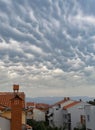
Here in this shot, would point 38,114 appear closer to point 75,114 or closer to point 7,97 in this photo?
point 75,114

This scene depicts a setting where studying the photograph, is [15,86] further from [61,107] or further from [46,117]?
[46,117]

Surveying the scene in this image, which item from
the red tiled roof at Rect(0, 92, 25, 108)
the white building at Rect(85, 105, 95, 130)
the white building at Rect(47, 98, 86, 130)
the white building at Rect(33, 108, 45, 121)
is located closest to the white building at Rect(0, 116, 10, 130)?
the red tiled roof at Rect(0, 92, 25, 108)

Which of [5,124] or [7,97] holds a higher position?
[7,97]

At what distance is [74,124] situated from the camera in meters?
77.6

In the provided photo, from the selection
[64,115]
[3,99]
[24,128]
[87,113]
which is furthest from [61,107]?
[24,128]

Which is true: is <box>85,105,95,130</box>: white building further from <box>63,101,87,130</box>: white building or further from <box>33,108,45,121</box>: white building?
<box>33,108,45,121</box>: white building

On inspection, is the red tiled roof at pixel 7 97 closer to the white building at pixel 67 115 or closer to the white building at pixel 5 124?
the white building at pixel 5 124

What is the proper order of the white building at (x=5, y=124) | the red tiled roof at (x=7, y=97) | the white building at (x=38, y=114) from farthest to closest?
the white building at (x=38, y=114) < the red tiled roof at (x=7, y=97) < the white building at (x=5, y=124)

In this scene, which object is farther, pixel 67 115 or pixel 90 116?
pixel 67 115

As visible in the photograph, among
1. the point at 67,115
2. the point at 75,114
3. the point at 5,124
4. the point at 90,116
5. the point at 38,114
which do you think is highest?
the point at 5,124

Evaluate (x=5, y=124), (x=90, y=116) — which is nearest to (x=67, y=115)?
(x=90, y=116)

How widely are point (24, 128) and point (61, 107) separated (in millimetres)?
60485

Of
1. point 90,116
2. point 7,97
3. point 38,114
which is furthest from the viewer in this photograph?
point 38,114

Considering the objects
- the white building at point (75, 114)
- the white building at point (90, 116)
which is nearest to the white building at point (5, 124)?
the white building at point (90, 116)
